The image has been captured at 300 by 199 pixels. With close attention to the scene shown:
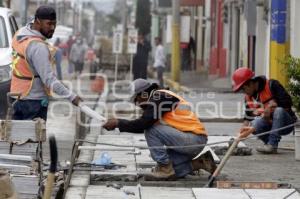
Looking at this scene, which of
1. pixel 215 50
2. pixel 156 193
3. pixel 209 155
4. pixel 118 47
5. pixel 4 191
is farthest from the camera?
pixel 215 50

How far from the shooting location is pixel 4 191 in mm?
7797

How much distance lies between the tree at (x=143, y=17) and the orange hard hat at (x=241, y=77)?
39.9 meters

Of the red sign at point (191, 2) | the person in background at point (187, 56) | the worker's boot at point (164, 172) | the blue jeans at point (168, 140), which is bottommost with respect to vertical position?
the person in background at point (187, 56)

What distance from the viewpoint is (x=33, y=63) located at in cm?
1048

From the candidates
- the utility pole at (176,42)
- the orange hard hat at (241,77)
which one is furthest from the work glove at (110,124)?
the utility pole at (176,42)

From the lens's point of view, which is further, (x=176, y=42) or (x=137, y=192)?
(x=176, y=42)

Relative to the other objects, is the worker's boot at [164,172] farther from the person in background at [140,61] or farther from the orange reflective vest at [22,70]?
the person in background at [140,61]

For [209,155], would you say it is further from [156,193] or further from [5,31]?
[5,31]

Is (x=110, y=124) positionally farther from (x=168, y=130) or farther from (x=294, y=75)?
(x=294, y=75)

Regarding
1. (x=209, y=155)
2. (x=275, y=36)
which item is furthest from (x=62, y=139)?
(x=209, y=155)

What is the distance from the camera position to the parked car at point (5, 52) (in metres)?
14.5

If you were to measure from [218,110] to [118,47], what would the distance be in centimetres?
1405

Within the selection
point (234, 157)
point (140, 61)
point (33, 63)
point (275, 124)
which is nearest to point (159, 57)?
point (140, 61)

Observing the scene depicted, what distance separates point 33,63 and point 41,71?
0.16 meters
